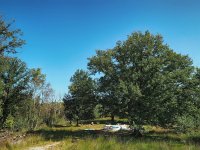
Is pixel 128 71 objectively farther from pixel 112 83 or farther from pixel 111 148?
pixel 111 148

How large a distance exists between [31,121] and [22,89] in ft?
53.1

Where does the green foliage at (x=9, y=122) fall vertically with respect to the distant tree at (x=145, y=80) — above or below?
below

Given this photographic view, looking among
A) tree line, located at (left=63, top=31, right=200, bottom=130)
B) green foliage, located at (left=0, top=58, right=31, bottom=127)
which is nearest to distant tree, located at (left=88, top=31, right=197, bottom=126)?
tree line, located at (left=63, top=31, right=200, bottom=130)

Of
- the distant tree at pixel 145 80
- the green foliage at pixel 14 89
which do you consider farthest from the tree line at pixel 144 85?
the green foliage at pixel 14 89

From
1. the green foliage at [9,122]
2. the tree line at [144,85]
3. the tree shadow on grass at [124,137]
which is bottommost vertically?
the tree shadow on grass at [124,137]

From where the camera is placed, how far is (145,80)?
1222 inches

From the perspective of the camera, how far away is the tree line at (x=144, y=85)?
2952 centimetres

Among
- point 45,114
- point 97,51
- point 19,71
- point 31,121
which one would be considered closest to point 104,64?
point 97,51

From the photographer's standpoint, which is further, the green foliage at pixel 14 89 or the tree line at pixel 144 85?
the green foliage at pixel 14 89

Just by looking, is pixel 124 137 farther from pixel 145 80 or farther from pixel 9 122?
pixel 9 122

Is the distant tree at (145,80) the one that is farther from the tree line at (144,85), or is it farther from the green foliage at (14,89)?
the green foliage at (14,89)

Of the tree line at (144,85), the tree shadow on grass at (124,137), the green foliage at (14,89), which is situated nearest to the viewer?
the tree shadow on grass at (124,137)

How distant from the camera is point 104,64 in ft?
107

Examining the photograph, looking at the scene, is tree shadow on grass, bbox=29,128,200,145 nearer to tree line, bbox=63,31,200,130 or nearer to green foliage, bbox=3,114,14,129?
tree line, bbox=63,31,200,130
